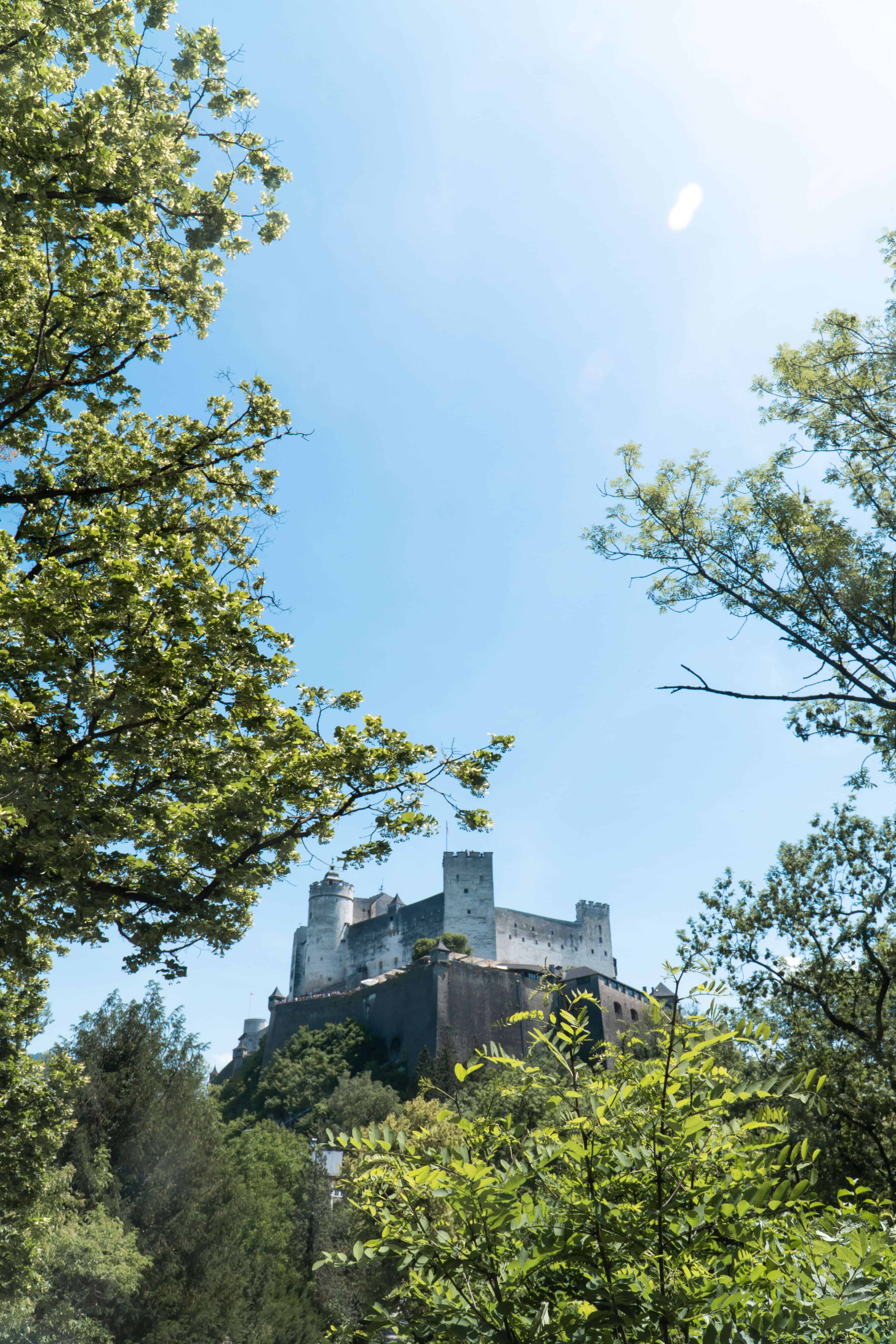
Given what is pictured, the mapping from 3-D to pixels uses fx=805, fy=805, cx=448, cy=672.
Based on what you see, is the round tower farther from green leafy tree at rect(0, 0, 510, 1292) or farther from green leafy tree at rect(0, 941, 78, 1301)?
green leafy tree at rect(0, 0, 510, 1292)

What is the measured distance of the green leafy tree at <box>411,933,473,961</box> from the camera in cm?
6419

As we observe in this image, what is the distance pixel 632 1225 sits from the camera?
9.78 ft

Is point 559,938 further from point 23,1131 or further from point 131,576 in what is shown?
point 131,576

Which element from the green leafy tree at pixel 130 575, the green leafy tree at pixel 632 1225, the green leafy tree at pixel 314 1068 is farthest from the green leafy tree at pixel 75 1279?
the green leafy tree at pixel 314 1068

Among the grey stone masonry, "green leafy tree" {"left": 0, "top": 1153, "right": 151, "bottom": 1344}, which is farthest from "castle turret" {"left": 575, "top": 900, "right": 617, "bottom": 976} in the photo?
"green leafy tree" {"left": 0, "top": 1153, "right": 151, "bottom": 1344}

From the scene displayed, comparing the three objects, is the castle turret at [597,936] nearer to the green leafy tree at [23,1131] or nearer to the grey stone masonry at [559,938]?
the grey stone masonry at [559,938]

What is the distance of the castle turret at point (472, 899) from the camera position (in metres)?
69.1

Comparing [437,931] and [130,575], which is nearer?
[130,575]

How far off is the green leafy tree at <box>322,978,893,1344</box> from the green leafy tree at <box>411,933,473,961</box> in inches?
2470

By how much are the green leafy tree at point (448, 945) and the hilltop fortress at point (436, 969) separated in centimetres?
128

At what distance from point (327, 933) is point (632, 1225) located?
78.0 meters

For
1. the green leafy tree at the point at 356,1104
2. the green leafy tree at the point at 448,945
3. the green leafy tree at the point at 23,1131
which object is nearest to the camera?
the green leafy tree at the point at 23,1131

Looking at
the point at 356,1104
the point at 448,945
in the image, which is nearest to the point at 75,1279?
the point at 356,1104

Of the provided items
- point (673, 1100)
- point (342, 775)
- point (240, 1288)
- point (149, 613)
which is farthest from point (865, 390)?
point (240, 1288)
